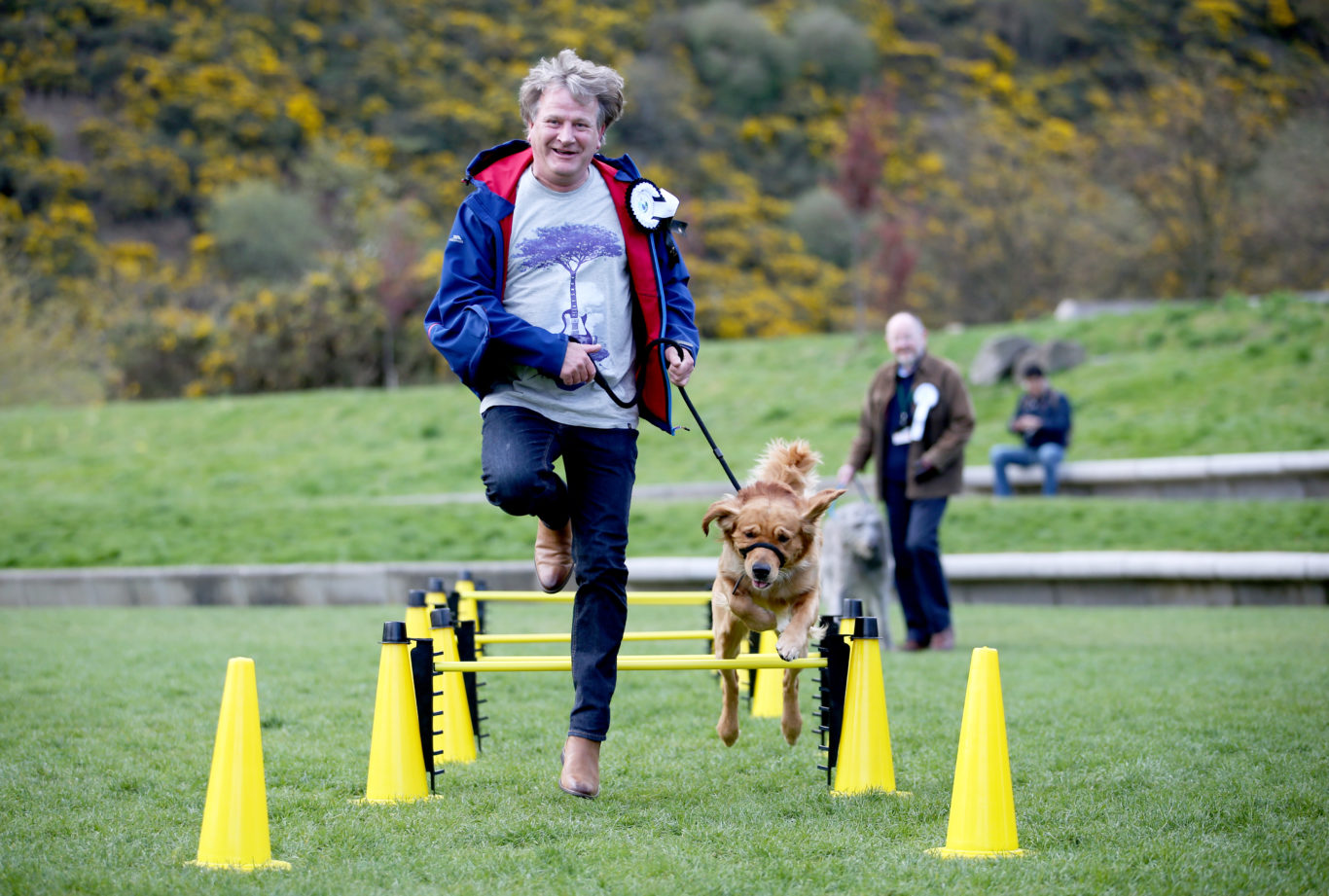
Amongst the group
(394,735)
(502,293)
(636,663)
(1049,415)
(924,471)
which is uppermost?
(1049,415)

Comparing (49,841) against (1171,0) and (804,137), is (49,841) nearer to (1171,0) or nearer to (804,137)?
(804,137)

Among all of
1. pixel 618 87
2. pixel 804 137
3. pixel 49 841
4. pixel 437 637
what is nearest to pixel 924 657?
pixel 437 637

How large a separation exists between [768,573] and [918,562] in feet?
14.8

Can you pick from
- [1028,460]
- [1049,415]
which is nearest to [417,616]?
[1028,460]

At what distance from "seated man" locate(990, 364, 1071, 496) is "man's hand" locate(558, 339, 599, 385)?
11.8 metres

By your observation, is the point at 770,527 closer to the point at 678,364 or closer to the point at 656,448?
the point at 678,364

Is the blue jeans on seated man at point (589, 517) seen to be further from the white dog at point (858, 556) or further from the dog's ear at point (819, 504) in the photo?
the white dog at point (858, 556)

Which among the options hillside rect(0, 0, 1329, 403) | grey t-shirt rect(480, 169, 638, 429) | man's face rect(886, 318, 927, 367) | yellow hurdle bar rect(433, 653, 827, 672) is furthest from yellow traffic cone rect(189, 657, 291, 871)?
hillside rect(0, 0, 1329, 403)

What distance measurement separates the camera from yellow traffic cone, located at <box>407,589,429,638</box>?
18.2 ft

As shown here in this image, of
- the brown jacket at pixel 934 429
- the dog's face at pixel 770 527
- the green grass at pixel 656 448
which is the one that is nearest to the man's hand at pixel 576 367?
the dog's face at pixel 770 527

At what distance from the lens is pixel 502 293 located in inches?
174

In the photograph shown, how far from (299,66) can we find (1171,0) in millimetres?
36428

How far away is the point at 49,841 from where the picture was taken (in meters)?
3.75

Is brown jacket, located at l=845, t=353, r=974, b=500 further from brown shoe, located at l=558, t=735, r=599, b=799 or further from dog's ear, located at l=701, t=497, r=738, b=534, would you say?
brown shoe, located at l=558, t=735, r=599, b=799
